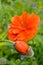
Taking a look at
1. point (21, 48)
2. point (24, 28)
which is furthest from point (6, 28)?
point (21, 48)

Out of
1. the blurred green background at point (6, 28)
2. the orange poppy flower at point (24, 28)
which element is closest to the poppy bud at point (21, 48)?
the orange poppy flower at point (24, 28)

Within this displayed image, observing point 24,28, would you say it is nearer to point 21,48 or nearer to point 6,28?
point 21,48

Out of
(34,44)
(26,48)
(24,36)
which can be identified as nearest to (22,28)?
(24,36)

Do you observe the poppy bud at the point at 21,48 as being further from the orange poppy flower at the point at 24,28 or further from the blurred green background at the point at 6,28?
the blurred green background at the point at 6,28

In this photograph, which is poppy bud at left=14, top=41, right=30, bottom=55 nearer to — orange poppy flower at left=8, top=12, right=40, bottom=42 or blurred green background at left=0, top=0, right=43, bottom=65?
orange poppy flower at left=8, top=12, right=40, bottom=42

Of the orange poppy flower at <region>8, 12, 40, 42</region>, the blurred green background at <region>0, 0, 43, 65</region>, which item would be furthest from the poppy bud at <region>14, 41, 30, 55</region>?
the blurred green background at <region>0, 0, 43, 65</region>
